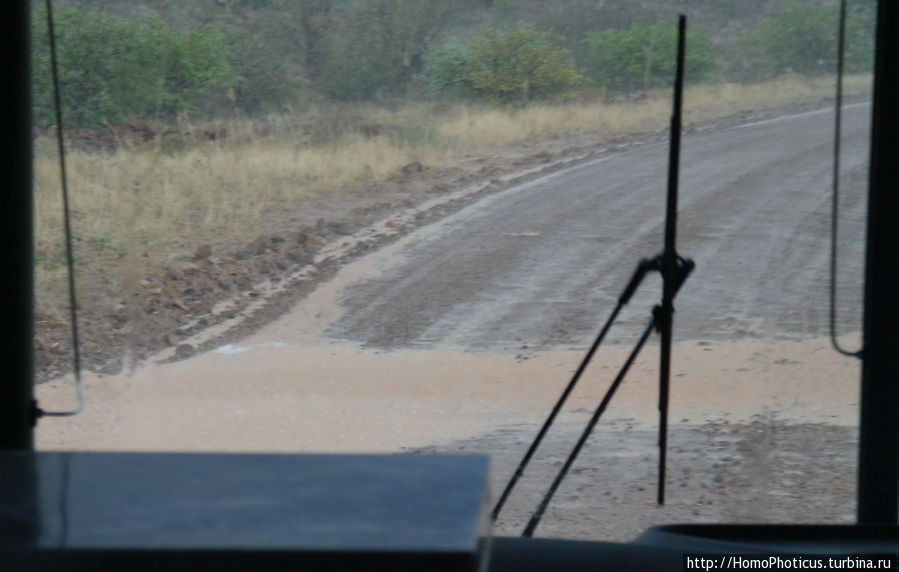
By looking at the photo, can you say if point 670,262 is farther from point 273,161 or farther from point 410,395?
point 273,161

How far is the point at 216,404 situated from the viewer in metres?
3.04

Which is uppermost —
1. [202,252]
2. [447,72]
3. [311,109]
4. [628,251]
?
[447,72]

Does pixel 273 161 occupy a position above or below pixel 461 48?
below

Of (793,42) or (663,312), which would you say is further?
(793,42)

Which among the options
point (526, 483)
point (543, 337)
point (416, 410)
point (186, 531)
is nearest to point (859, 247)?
point (543, 337)

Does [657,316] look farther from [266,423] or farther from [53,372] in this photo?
[53,372]

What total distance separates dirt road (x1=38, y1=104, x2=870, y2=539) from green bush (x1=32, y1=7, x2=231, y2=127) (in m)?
1.00

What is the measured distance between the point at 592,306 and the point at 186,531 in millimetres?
2404

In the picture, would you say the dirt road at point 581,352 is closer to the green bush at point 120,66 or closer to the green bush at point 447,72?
the green bush at point 447,72

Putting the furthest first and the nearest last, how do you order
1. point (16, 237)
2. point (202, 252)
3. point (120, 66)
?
1. point (120, 66)
2. point (202, 252)
3. point (16, 237)

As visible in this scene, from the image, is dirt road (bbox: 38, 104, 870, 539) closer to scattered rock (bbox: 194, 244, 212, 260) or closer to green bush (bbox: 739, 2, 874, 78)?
green bush (bbox: 739, 2, 874, 78)

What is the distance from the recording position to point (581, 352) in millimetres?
2957

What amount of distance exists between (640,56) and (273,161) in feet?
4.80

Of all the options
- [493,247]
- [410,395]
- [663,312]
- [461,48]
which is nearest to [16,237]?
[410,395]
